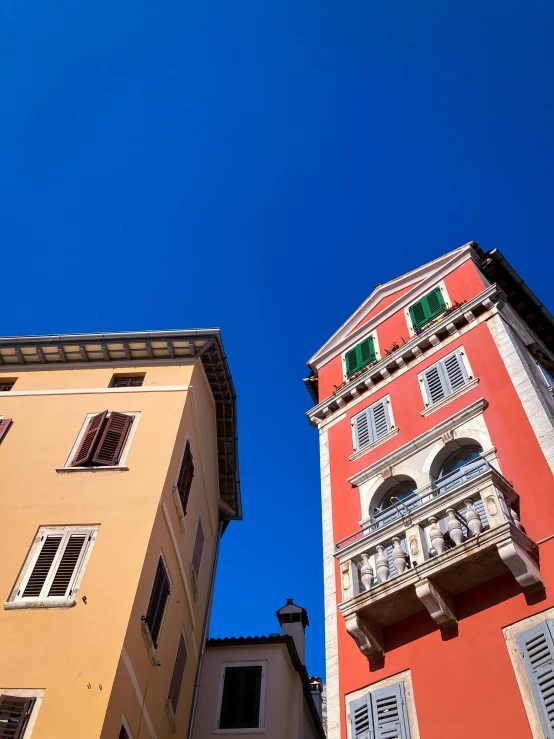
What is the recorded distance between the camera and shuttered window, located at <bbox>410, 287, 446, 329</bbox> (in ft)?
61.6

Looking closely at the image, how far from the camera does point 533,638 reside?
990 centimetres

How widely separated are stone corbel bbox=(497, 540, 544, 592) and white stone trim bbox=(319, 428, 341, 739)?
4029 mm

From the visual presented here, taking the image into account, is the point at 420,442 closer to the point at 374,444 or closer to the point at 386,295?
the point at 374,444

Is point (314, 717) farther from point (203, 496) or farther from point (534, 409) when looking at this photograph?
point (534, 409)

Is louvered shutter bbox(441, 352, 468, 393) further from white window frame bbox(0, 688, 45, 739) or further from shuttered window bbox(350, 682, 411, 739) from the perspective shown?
white window frame bbox(0, 688, 45, 739)

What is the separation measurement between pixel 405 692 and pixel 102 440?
10.1 metres

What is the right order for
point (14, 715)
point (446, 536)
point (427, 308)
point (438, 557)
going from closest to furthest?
point (438, 557), point (446, 536), point (14, 715), point (427, 308)

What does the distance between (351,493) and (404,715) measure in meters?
5.54

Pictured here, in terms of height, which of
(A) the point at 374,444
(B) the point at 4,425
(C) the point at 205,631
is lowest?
(C) the point at 205,631

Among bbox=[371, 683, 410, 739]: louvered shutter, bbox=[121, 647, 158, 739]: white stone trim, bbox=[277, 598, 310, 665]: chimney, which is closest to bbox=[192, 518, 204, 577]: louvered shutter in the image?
bbox=[121, 647, 158, 739]: white stone trim

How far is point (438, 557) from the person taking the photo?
35.9ft

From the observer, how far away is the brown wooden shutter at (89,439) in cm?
1719

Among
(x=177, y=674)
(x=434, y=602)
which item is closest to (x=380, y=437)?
(x=434, y=602)

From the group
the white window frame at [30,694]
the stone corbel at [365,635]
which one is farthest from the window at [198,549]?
the stone corbel at [365,635]
